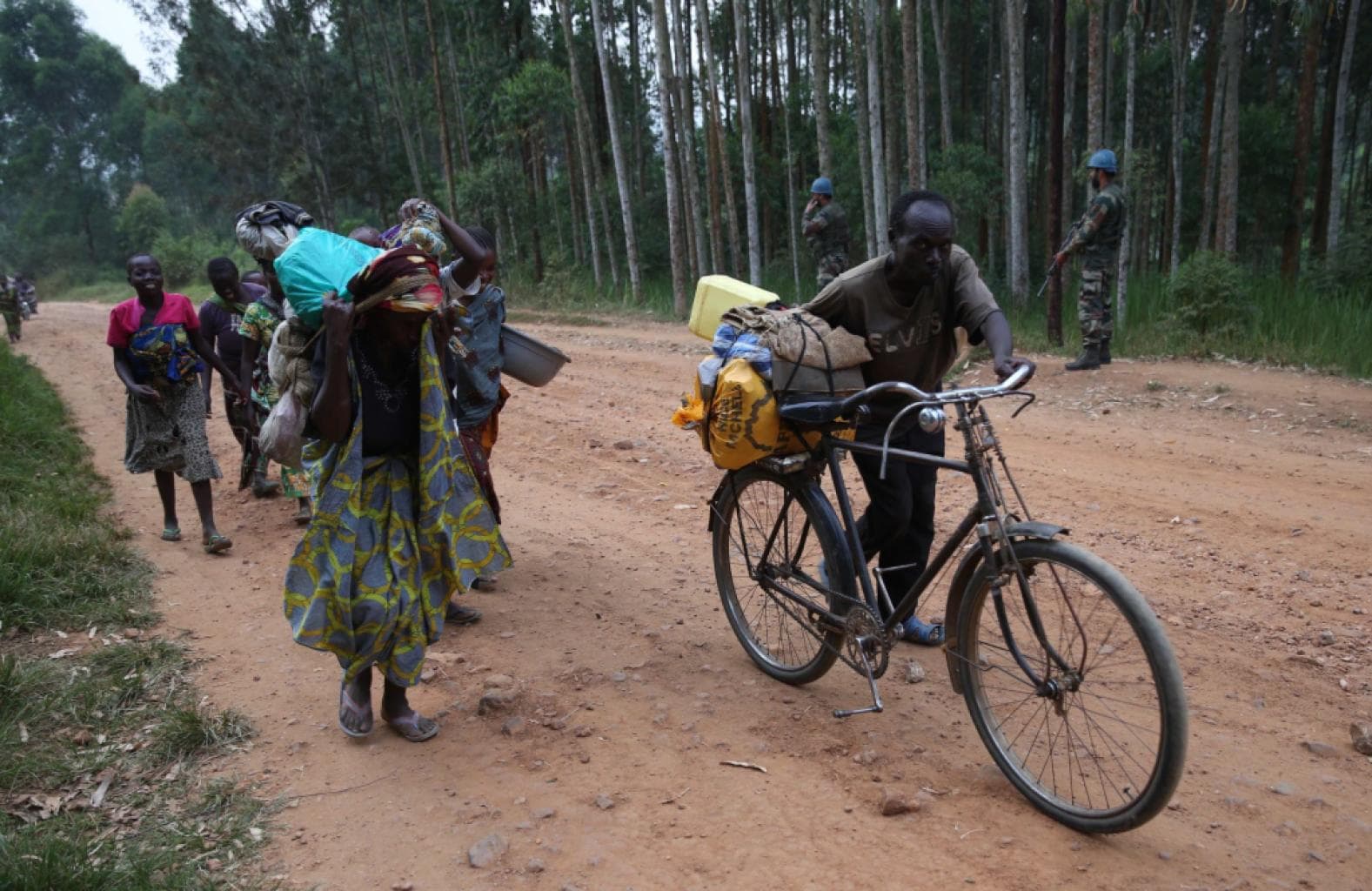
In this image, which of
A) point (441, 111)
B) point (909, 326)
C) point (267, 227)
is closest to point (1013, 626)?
point (909, 326)

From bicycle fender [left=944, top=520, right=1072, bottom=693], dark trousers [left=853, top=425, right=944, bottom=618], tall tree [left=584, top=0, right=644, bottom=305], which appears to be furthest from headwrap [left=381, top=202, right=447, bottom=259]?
tall tree [left=584, top=0, right=644, bottom=305]

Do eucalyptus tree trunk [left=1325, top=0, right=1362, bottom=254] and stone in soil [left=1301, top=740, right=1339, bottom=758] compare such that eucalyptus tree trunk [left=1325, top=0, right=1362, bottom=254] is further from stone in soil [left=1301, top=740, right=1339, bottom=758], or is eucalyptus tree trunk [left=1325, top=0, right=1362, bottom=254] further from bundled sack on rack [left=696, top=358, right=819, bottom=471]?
bundled sack on rack [left=696, top=358, right=819, bottom=471]

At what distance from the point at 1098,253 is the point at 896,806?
841 cm

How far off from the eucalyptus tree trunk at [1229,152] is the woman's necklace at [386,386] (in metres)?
13.0

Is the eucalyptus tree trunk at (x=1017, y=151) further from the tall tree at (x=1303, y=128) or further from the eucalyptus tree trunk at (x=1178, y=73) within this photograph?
the eucalyptus tree trunk at (x=1178, y=73)

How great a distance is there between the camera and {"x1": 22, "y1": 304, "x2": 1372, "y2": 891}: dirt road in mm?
2701

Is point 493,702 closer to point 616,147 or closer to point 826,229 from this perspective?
point 826,229

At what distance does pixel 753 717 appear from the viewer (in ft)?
11.7

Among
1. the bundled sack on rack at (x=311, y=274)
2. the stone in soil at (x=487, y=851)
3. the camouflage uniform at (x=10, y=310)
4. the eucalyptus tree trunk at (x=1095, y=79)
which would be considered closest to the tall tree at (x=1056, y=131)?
the eucalyptus tree trunk at (x=1095, y=79)

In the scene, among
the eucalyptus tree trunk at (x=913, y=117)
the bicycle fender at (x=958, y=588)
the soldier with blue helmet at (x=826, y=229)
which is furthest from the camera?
the eucalyptus tree trunk at (x=913, y=117)

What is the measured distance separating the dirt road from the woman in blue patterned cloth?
0.53m

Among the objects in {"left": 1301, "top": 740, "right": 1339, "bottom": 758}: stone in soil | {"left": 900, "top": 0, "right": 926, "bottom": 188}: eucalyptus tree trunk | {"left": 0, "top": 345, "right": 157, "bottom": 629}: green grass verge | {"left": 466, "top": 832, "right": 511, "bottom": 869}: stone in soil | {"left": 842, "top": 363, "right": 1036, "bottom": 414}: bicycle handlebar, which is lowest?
{"left": 466, "top": 832, "right": 511, "bottom": 869}: stone in soil

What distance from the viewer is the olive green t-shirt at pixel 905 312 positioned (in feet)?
11.4

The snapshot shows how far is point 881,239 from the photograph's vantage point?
1467cm
